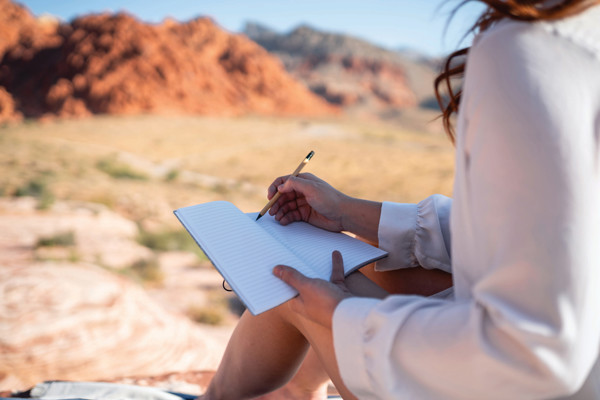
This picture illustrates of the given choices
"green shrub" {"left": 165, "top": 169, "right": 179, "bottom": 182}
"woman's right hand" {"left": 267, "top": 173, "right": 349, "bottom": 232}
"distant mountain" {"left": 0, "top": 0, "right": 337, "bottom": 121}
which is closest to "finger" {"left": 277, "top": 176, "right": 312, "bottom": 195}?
"woman's right hand" {"left": 267, "top": 173, "right": 349, "bottom": 232}

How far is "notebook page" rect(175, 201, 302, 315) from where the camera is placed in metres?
0.90

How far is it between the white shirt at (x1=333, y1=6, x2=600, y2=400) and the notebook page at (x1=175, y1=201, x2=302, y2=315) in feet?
0.78

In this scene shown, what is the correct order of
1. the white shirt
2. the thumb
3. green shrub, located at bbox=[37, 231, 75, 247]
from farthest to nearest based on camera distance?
green shrub, located at bbox=[37, 231, 75, 247] < the thumb < the white shirt

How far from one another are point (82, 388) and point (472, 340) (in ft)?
4.74

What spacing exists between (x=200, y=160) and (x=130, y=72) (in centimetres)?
1365

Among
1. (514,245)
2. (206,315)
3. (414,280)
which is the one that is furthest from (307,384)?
(206,315)

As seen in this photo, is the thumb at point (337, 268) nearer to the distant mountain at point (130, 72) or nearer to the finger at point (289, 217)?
the finger at point (289, 217)

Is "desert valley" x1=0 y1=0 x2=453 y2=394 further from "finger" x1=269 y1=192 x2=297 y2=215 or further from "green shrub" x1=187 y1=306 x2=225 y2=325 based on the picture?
"finger" x1=269 y1=192 x2=297 y2=215

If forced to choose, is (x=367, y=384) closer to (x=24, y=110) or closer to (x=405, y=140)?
(x=405, y=140)

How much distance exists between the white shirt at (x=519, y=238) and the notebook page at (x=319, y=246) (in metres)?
0.33

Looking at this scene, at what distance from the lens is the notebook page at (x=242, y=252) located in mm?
902

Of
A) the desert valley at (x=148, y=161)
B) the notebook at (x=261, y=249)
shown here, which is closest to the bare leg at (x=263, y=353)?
the notebook at (x=261, y=249)

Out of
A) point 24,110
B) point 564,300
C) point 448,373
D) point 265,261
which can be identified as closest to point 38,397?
point 265,261

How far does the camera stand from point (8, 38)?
27.4 m
